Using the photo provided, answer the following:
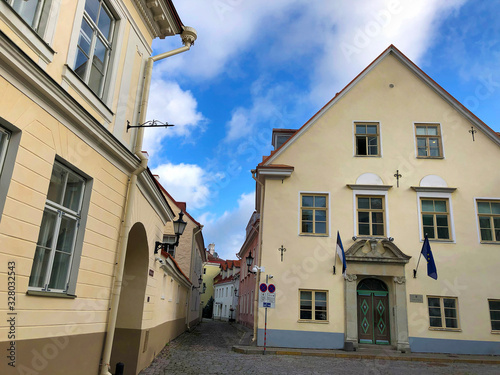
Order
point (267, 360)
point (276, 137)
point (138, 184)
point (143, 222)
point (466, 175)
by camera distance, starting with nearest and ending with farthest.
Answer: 1. point (138, 184)
2. point (143, 222)
3. point (267, 360)
4. point (466, 175)
5. point (276, 137)

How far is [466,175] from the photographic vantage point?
57.2ft

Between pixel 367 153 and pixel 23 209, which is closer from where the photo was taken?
pixel 23 209

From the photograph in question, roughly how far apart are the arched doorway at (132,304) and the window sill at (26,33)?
4333mm

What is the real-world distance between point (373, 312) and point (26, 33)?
1556 cm

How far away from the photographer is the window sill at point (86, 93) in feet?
18.9

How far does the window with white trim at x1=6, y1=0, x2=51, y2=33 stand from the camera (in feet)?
15.9

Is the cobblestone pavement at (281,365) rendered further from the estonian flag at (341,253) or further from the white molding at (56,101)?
the white molding at (56,101)

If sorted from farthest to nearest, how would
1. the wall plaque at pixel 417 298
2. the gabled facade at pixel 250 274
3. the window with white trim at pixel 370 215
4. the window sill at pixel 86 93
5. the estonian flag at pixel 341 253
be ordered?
the gabled facade at pixel 250 274, the window with white trim at pixel 370 215, the wall plaque at pixel 417 298, the estonian flag at pixel 341 253, the window sill at pixel 86 93

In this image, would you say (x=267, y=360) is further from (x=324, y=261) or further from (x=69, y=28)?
(x=69, y=28)

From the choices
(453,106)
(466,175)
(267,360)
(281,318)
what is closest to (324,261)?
(281,318)

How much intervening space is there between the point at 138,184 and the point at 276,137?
560 inches

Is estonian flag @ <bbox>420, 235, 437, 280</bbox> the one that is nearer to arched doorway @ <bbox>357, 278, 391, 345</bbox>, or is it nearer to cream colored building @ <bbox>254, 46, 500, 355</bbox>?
cream colored building @ <bbox>254, 46, 500, 355</bbox>

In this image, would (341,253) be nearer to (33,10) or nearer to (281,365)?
(281,365)

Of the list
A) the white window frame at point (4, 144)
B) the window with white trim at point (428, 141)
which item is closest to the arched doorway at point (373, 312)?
the window with white trim at point (428, 141)
